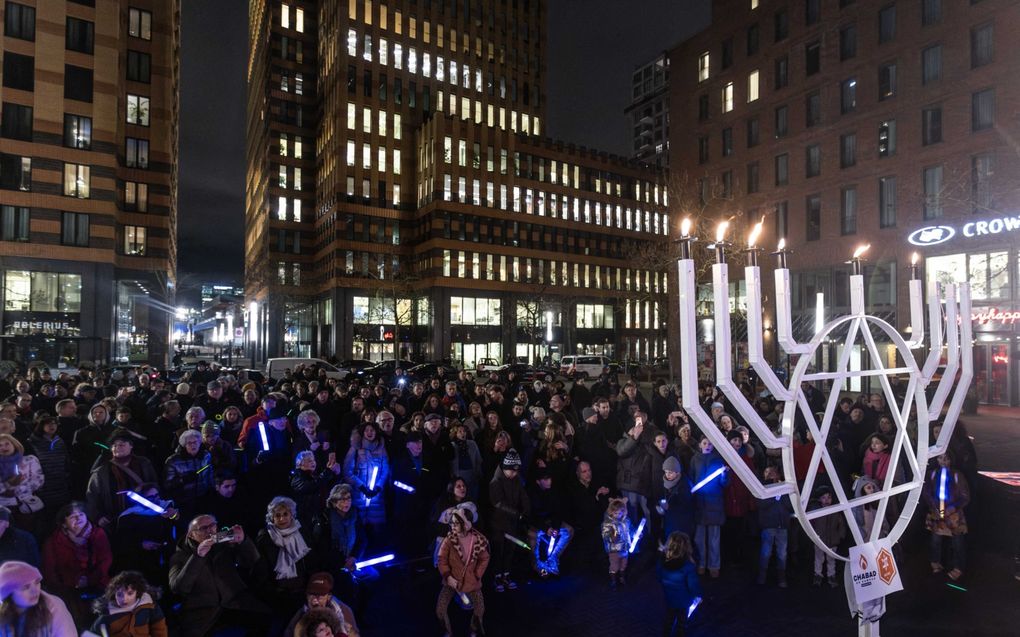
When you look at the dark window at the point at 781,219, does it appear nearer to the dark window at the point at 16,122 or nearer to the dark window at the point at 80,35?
the dark window at the point at 80,35

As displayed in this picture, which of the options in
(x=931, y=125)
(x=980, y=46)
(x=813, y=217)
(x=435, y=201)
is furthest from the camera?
(x=435, y=201)

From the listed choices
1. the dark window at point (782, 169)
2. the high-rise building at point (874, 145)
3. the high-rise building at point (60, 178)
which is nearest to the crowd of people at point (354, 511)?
the high-rise building at point (874, 145)

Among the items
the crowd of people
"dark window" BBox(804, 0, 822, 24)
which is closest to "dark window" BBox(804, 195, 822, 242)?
"dark window" BBox(804, 0, 822, 24)

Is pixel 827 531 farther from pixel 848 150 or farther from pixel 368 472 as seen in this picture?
pixel 848 150

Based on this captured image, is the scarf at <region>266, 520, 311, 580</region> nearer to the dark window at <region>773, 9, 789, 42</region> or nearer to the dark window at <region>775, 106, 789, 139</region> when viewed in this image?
the dark window at <region>775, 106, 789, 139</region>

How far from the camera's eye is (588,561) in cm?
890

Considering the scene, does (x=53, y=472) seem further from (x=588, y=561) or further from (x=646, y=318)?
(x=646, y=318)

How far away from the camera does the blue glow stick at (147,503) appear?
6.24 meters

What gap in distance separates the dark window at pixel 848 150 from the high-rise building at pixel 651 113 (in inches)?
3719

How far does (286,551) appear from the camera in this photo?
569 centimetres

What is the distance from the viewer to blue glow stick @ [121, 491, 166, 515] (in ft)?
20.5

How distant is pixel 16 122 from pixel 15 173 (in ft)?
10.5

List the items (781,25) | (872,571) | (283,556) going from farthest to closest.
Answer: (781,25) < (283,556) < (872,571)

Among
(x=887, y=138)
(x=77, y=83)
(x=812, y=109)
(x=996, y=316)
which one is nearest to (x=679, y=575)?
(x=996, y=316)
